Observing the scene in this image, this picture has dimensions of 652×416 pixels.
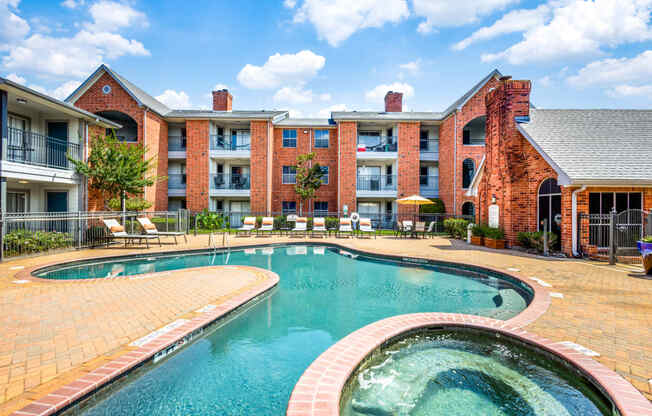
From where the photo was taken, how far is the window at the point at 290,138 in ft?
77.8

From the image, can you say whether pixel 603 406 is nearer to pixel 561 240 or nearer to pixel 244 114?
pixel 561 240

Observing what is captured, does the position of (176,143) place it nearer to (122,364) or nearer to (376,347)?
(122,364)

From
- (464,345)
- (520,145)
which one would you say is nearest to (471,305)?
(464,345)

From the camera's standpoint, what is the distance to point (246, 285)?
6.29m

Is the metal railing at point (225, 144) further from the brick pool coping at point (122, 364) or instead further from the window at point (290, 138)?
the brick pool coping at point (122, 364)

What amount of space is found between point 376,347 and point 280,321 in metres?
1.96

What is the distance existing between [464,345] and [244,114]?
21533 millimetres

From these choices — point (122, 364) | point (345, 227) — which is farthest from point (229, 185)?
point (122, 364)

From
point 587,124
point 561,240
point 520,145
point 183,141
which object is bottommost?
point 561,240

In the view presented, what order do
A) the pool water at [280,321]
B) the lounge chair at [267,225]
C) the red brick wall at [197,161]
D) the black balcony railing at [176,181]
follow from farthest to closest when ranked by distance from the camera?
the black balcony railing at [176,181], the red brick wall at [197,161], the lounge chair at [267,225], the pool water at [280,321]

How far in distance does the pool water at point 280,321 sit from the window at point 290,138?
1462 centimetres

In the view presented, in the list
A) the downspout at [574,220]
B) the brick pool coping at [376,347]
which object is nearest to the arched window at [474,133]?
the downspout at [574,220]

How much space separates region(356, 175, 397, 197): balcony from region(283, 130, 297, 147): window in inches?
225

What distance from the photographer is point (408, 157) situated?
2223 cm
